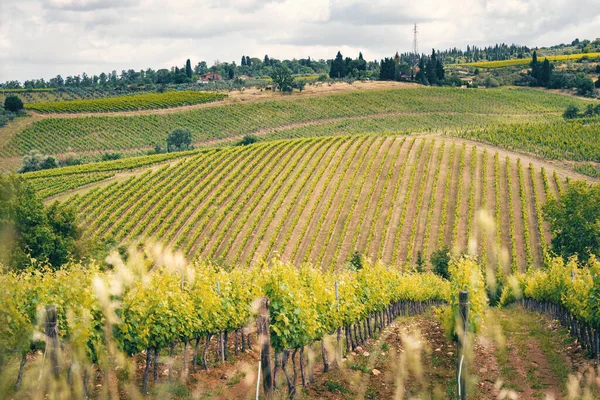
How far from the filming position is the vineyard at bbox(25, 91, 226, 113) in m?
121

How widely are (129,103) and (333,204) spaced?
8064cm

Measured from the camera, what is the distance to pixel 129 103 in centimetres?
12631

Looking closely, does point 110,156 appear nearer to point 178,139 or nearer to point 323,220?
point 178,139

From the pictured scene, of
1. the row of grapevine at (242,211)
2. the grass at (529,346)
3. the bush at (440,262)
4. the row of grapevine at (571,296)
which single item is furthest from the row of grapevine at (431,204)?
the grass at (529,346)

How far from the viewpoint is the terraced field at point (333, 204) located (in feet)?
172

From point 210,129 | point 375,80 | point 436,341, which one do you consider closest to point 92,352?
point 436,341

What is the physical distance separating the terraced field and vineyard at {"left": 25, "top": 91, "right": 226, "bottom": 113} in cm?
5681

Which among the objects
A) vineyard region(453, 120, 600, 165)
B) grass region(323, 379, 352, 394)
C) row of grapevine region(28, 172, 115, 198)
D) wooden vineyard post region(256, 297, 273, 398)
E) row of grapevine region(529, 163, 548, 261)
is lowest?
row of grapevine region(529, 163, 548, 261)

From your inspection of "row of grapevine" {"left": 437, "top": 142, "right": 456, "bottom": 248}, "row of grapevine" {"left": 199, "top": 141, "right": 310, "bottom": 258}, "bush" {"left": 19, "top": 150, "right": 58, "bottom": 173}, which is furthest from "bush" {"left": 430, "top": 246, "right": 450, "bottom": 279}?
"bush" {"left": 19, "top": 150, "right": 58, "bottom": 173}

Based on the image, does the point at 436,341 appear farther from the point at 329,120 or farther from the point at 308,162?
the point at 329,120

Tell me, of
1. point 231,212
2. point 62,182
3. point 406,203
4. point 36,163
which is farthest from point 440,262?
point 36,163

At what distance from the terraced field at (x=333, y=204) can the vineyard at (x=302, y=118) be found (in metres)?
36.9

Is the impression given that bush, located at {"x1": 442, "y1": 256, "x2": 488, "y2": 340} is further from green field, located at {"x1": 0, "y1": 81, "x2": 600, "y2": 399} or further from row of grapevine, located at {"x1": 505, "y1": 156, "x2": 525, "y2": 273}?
row of grapevine, located at {"x1": 505, "y1": 156, "x2": 525, "y2": 273}

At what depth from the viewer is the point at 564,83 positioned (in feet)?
477
